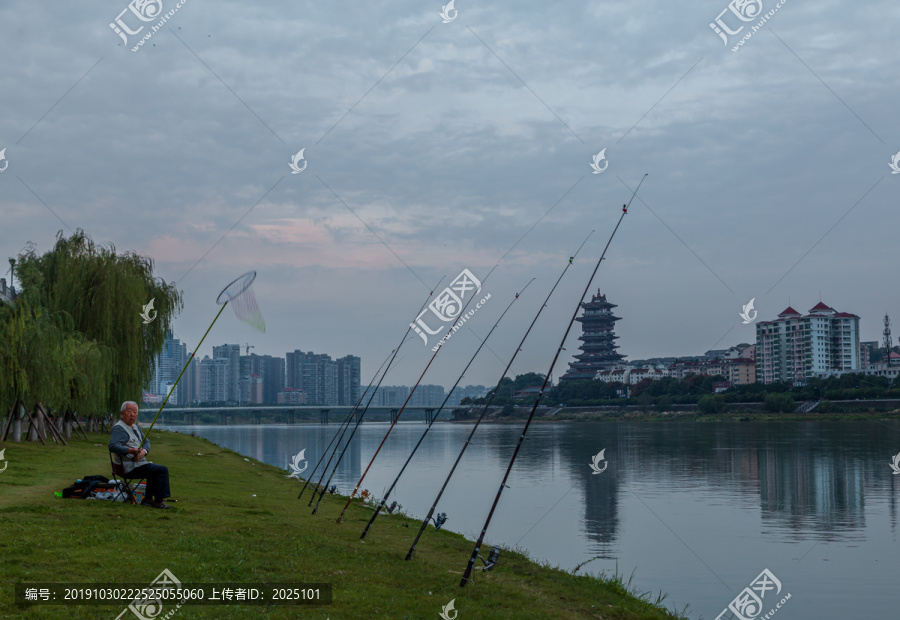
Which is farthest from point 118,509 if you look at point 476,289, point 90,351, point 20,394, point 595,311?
point 595,311

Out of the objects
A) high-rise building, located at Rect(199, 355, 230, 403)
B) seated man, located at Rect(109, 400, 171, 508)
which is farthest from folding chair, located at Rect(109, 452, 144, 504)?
high-rise building, located at Rect(199, 355, 230, 403)

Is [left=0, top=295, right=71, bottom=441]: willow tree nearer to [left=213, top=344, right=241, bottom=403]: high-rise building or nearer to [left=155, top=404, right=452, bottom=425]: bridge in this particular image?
[left=155, top=404, right=452, bottom=425]: bridge

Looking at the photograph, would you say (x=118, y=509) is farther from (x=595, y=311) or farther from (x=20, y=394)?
(x=595, y=311)

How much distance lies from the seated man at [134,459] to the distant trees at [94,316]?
15.4m

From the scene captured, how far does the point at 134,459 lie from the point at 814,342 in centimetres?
15443

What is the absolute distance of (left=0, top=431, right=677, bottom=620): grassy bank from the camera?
6973 mm

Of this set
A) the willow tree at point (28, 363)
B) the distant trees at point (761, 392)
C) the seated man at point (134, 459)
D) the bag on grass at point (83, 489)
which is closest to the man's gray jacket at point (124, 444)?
the seated man at point (134, 459)

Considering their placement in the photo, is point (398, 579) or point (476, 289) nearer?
point (398, 579)

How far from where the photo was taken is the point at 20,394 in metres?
23.3

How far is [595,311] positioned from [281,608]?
7381 inches

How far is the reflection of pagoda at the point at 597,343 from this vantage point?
18625 centimetres

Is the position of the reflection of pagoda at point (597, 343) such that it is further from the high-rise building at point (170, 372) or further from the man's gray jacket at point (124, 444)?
the man's gray jacket at point (124, 444)

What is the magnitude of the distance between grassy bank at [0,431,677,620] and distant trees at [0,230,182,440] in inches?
601

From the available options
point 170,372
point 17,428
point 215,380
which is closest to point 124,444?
point 17,428
